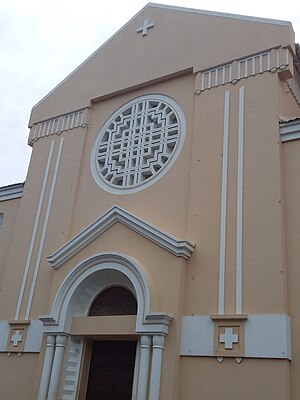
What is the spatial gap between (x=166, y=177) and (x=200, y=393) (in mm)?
4584

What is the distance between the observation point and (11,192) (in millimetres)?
13609

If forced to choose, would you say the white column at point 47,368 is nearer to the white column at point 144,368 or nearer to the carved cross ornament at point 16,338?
the carved cross ornament at point 16,338

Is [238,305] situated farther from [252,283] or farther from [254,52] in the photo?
[254,52]

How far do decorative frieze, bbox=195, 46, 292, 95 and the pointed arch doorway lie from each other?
502 cm

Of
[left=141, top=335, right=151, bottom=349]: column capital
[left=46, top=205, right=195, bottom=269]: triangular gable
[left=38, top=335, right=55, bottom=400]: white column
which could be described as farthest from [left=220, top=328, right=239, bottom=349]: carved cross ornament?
[left=38, top=335, right=55, bottom=400]: white column

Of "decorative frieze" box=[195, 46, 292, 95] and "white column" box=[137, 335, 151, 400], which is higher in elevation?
"decorative frieze" box=[195, 46, 292, 95]

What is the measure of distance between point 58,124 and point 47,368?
6.70 meters

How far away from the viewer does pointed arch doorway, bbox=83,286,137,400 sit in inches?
380

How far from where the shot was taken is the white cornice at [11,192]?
44.2 ft

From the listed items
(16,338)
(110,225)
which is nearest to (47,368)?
(16,338)

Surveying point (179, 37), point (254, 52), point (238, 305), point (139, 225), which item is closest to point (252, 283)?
point (238, 305)

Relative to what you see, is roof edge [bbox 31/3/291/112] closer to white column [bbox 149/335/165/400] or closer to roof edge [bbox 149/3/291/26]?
roof edge [bbox 149/3/291/26]

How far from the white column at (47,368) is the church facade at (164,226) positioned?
0.02 meters

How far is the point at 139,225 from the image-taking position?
9984 millimetres
